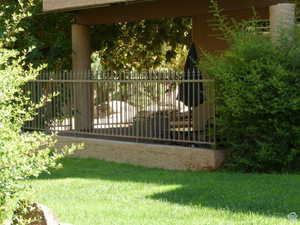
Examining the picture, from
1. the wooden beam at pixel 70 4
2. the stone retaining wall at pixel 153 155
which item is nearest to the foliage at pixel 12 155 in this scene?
the stone retaining wall at pixel 153 155

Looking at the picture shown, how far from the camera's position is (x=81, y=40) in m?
16.8

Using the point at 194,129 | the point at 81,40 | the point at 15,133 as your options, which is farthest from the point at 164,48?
the point at 15,133

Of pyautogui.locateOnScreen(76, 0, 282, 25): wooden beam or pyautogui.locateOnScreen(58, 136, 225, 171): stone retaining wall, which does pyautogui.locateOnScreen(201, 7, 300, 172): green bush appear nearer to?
pyautogui.locateOnScreen(58, 136, 225, 171): stone retaining wall

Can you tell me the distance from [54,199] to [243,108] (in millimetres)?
3567

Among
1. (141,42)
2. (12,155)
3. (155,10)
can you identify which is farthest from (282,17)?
(141,42)

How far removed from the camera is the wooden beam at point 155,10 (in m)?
13.6

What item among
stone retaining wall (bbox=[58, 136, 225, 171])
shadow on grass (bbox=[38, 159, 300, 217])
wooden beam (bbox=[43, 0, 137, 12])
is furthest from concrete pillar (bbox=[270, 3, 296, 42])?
wooden beam (bbox=[43, 0, 137, 12])

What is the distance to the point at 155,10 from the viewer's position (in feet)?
49.9

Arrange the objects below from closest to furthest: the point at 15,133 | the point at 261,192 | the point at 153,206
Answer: the point at 15,133 < the point at 153,206 < the point at 261,192

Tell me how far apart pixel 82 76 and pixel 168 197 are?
6387 mm

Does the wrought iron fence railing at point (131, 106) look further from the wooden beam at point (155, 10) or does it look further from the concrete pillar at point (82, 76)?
the wooden beam at point (155, 10)

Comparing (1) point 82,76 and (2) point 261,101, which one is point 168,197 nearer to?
(2) point 261,101

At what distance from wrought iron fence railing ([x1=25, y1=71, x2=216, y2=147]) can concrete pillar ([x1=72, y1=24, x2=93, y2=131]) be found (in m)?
0.02

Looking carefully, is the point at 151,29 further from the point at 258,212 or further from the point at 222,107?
the point at 258,212
